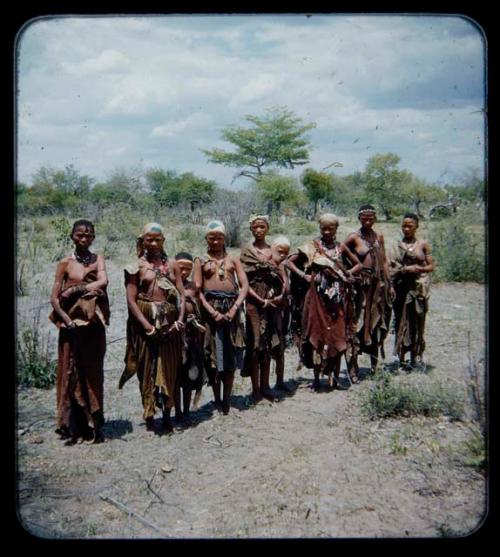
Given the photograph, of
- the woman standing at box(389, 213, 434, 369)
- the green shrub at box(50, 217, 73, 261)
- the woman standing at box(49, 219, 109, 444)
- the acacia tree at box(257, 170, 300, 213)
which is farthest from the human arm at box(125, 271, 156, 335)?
the acacia tree at box(257, 170, 300, 213)

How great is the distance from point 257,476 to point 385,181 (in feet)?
75.9

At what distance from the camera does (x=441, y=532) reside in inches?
139

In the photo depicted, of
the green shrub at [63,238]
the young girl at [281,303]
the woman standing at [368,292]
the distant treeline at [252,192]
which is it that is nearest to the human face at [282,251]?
the young girl at [281,303]

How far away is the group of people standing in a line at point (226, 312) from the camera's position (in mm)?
4848

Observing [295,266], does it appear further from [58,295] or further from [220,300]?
[58,295]

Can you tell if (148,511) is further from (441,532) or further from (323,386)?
(323,386)

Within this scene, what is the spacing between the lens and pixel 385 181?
84.7 feet

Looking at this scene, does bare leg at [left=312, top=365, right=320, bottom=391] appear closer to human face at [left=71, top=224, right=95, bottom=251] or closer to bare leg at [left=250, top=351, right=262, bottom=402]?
bare leg at [left=250, top=351, right=262, bottom=402]

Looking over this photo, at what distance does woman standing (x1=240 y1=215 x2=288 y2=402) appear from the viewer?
226 inches

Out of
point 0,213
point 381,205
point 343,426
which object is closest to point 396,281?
point 343,426

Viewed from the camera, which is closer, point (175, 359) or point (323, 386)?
point (175, 359)

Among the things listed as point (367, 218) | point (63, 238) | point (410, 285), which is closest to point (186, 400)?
point (367, 218)

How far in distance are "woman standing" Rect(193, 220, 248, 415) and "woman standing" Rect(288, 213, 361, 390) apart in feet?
3.04

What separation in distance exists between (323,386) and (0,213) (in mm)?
4374
